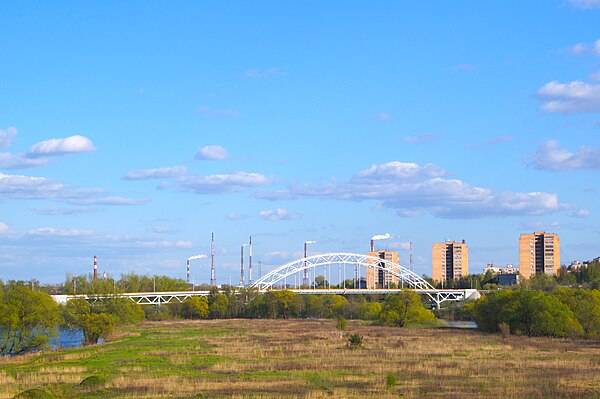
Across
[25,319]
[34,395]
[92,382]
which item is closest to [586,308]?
[25,319]

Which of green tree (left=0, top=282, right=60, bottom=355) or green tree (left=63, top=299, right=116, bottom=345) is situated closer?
green tree (left=0, top=282, right=60, bottom=355)

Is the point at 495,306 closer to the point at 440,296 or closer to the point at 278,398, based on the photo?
the point at 278,398

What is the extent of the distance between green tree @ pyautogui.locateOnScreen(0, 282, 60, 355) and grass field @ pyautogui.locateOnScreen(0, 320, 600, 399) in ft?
16.0

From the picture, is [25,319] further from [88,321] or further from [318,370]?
[318,370]

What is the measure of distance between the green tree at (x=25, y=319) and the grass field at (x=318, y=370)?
487 cm

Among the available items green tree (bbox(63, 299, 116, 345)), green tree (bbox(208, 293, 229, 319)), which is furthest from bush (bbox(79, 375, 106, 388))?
green tree (bbox(208, 293, 229, 319))

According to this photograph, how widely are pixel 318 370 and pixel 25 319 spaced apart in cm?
3313

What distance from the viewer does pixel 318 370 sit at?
46688 mm

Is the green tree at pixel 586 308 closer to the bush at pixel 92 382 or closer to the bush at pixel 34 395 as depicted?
the bush at pixel 92 382

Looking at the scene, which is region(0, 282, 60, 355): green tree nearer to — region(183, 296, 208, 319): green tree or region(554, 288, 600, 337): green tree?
region(554, 288, 600, 337): green tree

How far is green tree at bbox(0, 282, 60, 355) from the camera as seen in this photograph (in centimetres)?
6775

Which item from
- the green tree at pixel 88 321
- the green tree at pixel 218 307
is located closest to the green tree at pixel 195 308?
the green tree at pixel 218 307

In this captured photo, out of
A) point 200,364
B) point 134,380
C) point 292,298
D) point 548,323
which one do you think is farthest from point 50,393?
point 292,298

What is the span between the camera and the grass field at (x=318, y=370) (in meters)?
36.9
